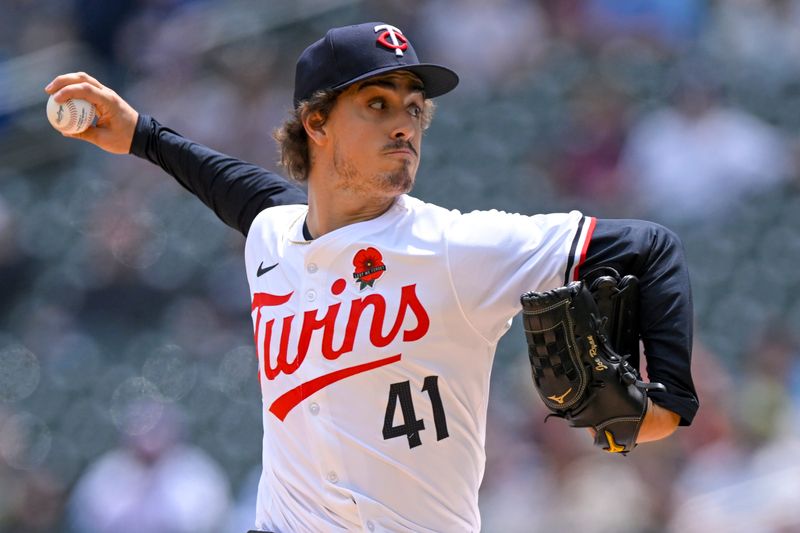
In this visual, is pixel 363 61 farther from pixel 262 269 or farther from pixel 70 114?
pixel 70 114

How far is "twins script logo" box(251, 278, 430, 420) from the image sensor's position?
96.3 inches

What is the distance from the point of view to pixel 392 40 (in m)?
2.59

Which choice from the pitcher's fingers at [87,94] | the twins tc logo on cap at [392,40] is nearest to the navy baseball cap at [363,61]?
the twins tc logo on cap at [392,40]

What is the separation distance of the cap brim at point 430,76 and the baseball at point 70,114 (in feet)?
2.52

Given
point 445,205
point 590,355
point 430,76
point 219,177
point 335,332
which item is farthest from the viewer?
point 445,205

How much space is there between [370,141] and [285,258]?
36cm

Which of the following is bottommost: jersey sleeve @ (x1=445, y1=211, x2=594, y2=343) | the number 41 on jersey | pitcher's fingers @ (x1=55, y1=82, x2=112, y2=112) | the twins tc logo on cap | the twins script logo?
the number 41 on jersey

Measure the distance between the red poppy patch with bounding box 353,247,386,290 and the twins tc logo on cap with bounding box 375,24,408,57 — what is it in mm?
444

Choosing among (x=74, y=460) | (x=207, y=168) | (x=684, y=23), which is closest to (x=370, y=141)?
(x=207, y=168)

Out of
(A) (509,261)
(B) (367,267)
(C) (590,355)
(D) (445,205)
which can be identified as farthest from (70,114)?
(D) (445,205)

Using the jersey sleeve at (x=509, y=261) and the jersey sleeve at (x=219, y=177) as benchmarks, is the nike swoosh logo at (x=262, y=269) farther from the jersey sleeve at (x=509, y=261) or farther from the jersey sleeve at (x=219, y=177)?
the jersey sleeve at (x=509, y=261)

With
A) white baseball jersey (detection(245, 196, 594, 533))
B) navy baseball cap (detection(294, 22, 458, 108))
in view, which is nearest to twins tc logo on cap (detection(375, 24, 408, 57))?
navy baseball cap (detection(294, 22, 458, 108))

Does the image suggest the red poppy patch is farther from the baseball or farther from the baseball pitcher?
the baseball

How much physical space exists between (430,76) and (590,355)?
750 mm
